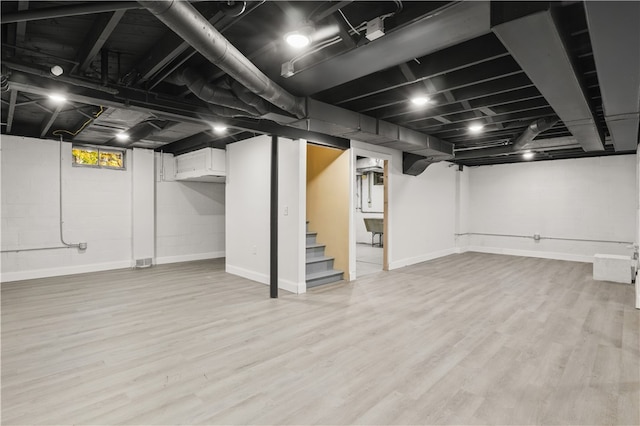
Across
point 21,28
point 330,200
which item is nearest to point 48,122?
point 21,28

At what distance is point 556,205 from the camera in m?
7.74

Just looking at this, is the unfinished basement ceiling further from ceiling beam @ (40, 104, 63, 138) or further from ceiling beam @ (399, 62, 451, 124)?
ceiling beam @ (40, 104, 63, 138)

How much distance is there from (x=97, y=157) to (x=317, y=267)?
4.61m

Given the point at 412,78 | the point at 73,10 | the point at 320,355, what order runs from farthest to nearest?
the point at 412,78
the point at 320,355
the point at 73,10

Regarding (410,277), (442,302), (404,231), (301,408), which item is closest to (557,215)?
(404,231)

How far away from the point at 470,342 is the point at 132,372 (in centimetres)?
279

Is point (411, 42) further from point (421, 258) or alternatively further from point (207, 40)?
point (421, 258)

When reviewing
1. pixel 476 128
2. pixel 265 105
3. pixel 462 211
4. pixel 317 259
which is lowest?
pixel 317 259

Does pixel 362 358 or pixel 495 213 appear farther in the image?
pixel 495 213

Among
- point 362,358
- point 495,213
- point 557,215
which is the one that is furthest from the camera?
point 495,213

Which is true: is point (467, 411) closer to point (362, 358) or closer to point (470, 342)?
point (362, 358)

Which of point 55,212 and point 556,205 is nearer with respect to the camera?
point 55,212

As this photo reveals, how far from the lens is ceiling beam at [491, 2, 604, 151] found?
1.79 metres

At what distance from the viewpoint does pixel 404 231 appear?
6590mm
